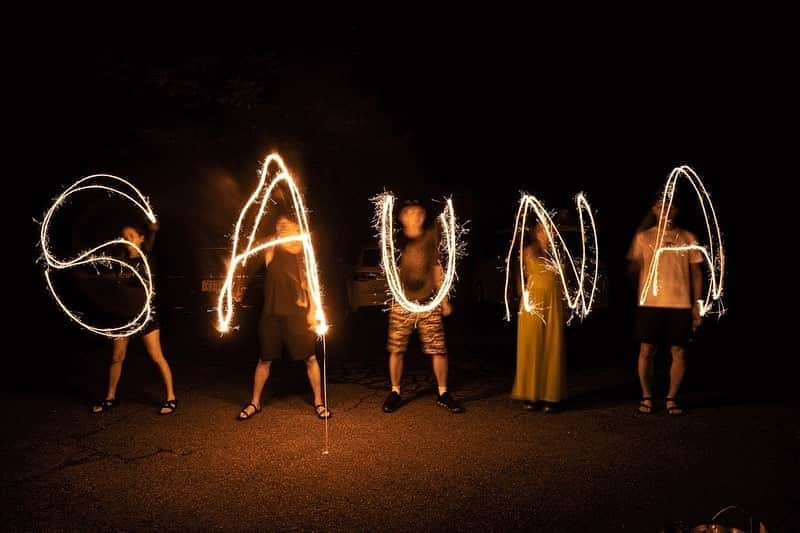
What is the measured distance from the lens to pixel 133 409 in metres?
6.54

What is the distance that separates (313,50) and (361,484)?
31.7 ft

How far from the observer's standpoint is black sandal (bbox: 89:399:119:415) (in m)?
6.47

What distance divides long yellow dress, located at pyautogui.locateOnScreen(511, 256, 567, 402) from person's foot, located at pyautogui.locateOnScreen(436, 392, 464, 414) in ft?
1.92

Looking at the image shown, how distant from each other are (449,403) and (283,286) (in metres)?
2.07

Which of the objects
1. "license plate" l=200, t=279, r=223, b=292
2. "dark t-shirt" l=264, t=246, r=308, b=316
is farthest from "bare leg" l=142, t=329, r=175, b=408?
"license plate" l=200, t=279, r=223, b=292

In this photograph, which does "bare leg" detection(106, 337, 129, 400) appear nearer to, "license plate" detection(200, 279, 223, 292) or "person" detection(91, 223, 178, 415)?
"person" detection(91, 223, 178, 415)

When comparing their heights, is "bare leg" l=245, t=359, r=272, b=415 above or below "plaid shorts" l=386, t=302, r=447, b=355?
below

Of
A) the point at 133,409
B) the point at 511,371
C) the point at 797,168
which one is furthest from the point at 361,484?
the point at 797,168

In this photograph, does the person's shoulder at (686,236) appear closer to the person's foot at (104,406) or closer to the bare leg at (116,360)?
the bare leg at (116,360)

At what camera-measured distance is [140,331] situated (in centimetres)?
628

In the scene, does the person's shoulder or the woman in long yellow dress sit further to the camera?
the woman in long yellow dress

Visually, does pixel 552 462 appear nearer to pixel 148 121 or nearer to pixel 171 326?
pixel 171 326

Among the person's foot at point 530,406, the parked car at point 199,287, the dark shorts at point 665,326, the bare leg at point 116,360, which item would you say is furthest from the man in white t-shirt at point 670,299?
the parked car at point 199,287

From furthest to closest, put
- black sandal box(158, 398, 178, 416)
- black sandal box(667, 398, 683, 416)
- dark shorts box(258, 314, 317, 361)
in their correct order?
black sandal box(158, 398, 178, 416)
dark shorts box(258, 314, 317, 361)
black sandal box(667, 398, 683, 416)
